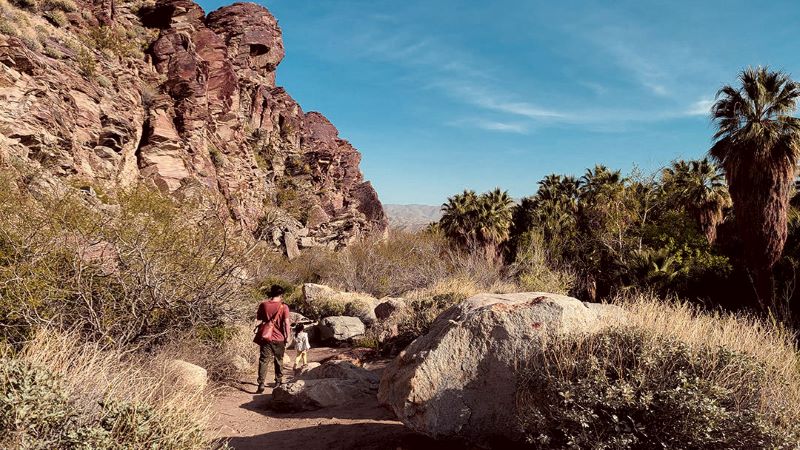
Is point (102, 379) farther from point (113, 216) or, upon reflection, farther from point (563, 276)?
point (563, 276)

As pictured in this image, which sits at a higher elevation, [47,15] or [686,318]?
[47,15]

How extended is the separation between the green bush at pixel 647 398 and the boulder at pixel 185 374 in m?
5.11

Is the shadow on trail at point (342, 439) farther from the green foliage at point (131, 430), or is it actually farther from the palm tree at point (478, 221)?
the palm tree at point (478, 221)

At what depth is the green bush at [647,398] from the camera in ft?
12.2

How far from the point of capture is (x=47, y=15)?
22516 mm

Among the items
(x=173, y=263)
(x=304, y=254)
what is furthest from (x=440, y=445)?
(x=304, y=254)

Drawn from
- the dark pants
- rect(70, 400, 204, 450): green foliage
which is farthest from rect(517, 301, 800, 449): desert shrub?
the dark pants

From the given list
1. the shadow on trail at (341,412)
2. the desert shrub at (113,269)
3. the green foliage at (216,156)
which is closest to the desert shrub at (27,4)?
the green foliage at (216,156)

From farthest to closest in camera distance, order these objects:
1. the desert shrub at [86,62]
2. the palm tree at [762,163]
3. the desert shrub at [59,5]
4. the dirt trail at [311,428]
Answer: the desert shrub at [59,5] → the desert shrub at [86,62] → the palm tree at [762,163] → the dirt trail at [311,428]

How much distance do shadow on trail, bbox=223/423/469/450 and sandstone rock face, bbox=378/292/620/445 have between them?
30.2 inches

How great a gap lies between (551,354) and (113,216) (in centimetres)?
822

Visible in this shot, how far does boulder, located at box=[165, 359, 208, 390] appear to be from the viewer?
673 cm

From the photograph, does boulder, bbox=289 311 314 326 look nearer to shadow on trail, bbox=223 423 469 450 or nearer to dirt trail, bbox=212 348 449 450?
dirt trail, bbox=212 348 449 450

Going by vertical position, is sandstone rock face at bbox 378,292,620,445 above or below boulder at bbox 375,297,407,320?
above
